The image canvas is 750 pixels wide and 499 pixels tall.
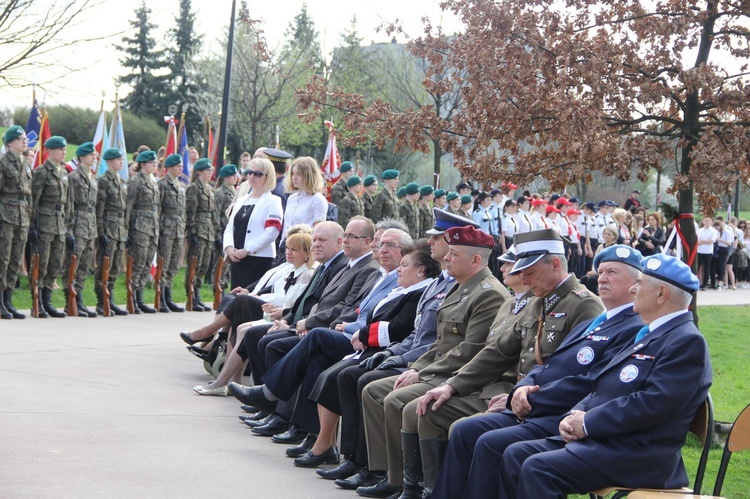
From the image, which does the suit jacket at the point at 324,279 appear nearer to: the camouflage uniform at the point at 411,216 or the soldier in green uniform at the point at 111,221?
the soldier in green uniform at the point at 111,221

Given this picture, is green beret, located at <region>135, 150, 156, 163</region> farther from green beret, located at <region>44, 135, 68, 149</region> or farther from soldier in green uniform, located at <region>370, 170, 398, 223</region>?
soldier in green uniform, located at <region>370, 170, 398, 223</region>

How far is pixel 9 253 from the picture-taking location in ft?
45.0

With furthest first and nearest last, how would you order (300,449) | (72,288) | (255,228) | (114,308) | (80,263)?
(114,308) < (80,263) < (72,288) < (255,228) < (300,449)

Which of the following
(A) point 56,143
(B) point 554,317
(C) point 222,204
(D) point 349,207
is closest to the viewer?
(B) point 554,317

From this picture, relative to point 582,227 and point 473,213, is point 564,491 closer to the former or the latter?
point 473,213

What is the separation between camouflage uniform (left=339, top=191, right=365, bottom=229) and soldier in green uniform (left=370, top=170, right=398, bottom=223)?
102 centimetres

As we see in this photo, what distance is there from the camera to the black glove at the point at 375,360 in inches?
272

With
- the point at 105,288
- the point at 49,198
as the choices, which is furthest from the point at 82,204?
the point at 105,288

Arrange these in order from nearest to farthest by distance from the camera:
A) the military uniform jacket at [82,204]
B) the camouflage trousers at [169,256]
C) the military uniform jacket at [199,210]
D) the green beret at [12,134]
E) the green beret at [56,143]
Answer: the green beret at [12,134], the green beret at [56,143], the military uniform jacket at [82,204], the camouflage trousers at [169,256], the military uniform jacket at [199,210]

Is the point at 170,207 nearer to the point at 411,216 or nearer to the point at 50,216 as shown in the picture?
the point at 50,216

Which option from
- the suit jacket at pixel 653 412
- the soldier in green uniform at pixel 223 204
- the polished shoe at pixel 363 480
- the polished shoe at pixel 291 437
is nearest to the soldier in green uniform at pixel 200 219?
the soldier in green uniform at pixel 223 204

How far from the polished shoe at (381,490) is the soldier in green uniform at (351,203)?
13175 millimetres

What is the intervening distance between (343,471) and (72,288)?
8440 millimetres

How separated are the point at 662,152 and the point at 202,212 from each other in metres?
9.94
